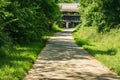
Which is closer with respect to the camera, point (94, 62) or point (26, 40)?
point (94, 62)

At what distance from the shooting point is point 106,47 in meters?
22.9

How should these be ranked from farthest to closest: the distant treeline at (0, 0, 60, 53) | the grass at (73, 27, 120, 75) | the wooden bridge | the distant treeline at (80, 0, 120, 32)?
1. the wooden bridge
2. the distant treeline at (80, 0, 120, 32)
3. the distant treeline at (0, 0, 60, 53)
4. the grass at (73, 27, 120, 75)

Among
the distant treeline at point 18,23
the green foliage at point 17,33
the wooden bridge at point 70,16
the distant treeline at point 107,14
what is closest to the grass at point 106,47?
the distant treeline at point 107,14

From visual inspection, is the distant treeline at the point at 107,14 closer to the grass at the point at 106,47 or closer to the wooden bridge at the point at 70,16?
the grass at the point at 106,47

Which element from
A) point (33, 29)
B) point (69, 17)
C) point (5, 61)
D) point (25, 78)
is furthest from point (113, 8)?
point (69, 17)

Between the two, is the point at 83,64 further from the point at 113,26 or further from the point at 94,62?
the point at 113,26

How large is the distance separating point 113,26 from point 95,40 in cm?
200

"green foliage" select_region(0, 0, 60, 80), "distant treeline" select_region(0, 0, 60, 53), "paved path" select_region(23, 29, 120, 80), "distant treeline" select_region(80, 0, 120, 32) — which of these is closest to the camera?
"paved path" select_region(23, 29, 120, 80)

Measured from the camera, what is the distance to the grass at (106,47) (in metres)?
15.0

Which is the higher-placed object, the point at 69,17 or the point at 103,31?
the point at 103,31

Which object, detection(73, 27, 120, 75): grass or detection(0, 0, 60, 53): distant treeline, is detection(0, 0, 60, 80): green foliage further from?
detection(73, 27, 120, 75): grass

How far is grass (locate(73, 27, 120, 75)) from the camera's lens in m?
15.0

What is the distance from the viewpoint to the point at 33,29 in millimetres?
23750

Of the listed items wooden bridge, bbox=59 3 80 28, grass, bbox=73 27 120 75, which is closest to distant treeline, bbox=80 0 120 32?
grass, bbox=73 27 120 75
